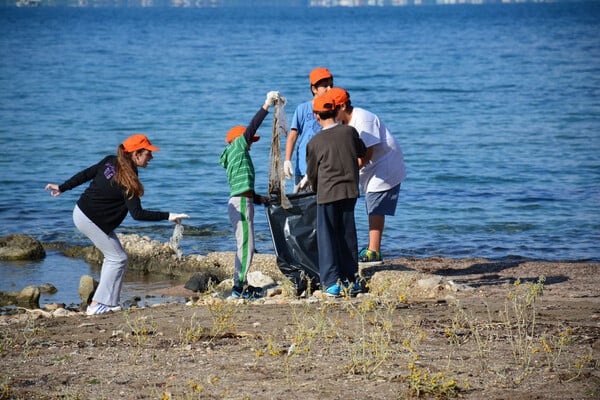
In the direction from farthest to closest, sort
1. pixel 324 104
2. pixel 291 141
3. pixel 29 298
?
pixel 29 298, pixel 291 141, pixel 324 104

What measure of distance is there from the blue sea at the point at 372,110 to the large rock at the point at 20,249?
0.17 meters

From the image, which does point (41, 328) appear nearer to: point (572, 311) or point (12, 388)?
point (12, 388)

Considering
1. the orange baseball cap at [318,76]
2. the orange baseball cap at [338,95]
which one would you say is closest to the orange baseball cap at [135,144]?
the orange baseball cap at [338,95]

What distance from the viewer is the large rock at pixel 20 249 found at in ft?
39.2

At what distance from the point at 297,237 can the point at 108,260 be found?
181 centimetres

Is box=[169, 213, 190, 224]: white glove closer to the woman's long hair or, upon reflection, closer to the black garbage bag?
the woman's long hair

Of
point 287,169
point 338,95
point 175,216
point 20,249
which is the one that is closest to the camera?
point 175,216

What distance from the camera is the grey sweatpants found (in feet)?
27.5

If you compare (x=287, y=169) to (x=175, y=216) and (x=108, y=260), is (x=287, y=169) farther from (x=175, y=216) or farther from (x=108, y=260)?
(x=108, y=260)

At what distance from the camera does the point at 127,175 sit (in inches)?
316

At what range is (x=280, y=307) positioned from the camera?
8133 millimetres

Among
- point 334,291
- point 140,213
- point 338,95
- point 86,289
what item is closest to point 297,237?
point 334,291

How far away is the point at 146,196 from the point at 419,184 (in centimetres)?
516

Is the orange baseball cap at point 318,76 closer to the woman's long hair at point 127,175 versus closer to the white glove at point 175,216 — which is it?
the white glove at point 175,216
